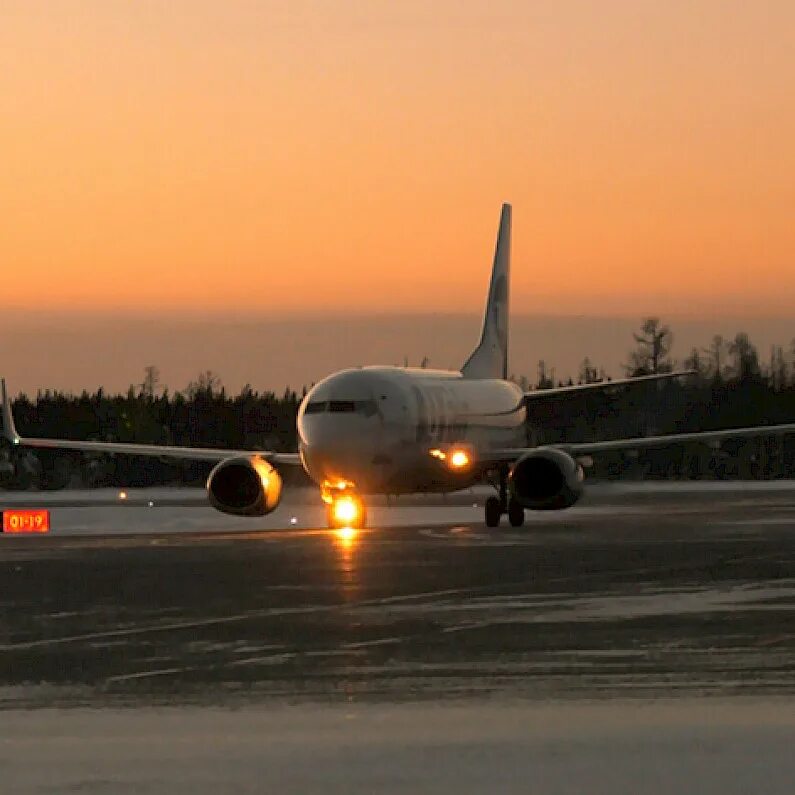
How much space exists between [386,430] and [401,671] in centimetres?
3028

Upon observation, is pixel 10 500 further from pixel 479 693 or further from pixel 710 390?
pixel 479 693

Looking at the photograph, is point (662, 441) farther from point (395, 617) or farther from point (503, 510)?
point (395, 617)

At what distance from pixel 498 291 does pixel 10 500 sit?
18705 millimetres

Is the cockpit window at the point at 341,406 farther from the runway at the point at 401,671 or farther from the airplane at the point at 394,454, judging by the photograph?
the runway at the point at 401,671

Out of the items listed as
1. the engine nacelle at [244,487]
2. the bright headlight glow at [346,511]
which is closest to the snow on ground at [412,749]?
the bright headlight glow at [346,511]

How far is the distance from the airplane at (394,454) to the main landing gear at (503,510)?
0.07ft

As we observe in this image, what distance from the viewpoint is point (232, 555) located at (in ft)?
102

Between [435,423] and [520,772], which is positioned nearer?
[520,772]

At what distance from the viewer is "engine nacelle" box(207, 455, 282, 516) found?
45.0 metres

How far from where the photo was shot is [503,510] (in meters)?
44.7

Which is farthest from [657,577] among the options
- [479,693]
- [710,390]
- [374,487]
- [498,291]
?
[710,390]

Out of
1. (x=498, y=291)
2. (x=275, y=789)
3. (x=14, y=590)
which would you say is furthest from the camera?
(x=498, y=291)

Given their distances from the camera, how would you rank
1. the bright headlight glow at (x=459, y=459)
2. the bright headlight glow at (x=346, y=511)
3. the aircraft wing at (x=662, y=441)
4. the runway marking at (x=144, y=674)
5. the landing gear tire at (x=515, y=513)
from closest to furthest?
the runway marking at (x=144, y=674) < the bright headlight glow at (x=346, y=511) < the landing gear tire at (x=515, y=513) < the aircraft wing at (x=662, y=441) < the bright headlight glow at (x=459, y=459)

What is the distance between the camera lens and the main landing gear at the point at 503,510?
44281 millimetres
